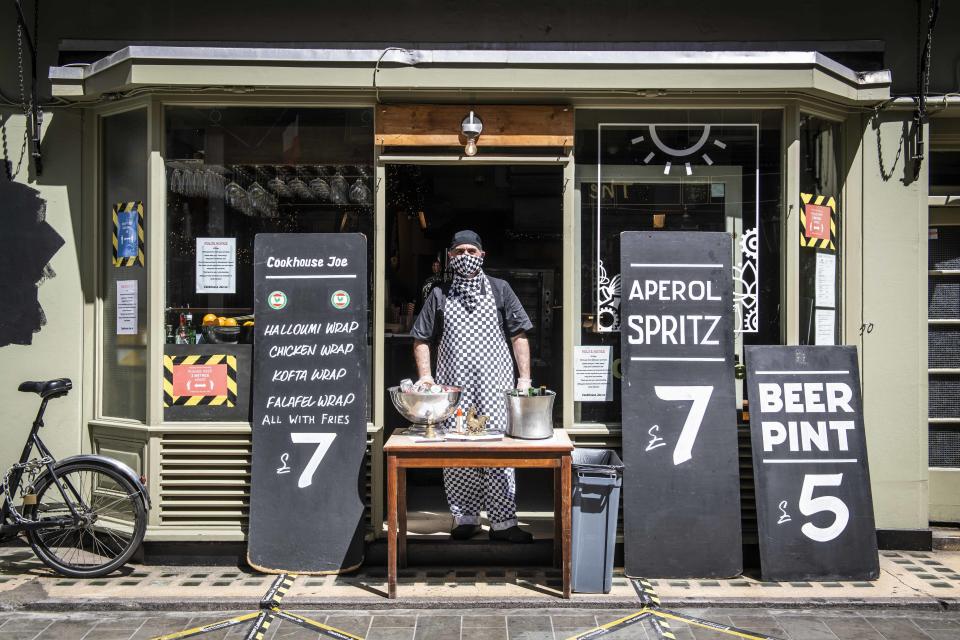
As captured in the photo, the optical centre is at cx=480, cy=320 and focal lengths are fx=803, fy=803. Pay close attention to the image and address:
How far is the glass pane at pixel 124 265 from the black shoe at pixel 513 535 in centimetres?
255

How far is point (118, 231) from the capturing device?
568 centimetres

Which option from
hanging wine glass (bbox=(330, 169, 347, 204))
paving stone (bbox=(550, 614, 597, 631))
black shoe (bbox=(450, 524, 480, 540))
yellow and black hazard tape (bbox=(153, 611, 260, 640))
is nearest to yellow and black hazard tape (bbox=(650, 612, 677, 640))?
paving stone (bbox=(550, 614, 597, 631))

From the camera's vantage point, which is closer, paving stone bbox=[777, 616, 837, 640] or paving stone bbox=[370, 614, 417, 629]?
paving stone bbox=[777, 616, 837, 640]

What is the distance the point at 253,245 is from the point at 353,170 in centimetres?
87

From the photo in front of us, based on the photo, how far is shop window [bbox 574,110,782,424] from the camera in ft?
18.2

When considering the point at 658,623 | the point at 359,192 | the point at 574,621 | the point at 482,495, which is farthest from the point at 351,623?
the point at 359,192

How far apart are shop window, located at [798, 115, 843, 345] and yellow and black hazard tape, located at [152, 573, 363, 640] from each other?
364 centimetres

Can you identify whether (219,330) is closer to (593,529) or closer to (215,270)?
(215,270)

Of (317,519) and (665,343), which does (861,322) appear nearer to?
(665,343)

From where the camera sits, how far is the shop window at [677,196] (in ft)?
18.2

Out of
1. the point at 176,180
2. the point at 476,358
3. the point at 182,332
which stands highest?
the point at 176,180

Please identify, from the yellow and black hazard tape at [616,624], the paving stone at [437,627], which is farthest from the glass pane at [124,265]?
the yellow and black hazard tape at [616,624]

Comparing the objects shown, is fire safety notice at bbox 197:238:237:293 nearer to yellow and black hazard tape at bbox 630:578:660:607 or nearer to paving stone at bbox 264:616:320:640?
paving stone at bbox 264:616:320:640

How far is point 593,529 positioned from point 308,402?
197cm
